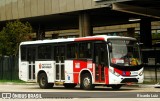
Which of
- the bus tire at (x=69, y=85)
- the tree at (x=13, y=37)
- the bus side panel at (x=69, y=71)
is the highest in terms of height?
the tree at (x=13, y=37)

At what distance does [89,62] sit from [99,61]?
678 mm

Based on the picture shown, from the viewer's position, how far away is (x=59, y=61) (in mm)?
26250

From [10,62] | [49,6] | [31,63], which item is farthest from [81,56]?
[49,6]

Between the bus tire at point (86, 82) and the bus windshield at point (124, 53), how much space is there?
1888mm

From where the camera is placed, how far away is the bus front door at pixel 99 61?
23.5m

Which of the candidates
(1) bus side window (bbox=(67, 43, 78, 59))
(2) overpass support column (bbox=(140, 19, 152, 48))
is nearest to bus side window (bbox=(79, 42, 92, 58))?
(1) bus side window (bbox=(67, 43, 78, 59))

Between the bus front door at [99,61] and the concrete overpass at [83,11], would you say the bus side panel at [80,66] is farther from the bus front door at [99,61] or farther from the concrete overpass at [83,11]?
the concrete overpass at [83,11]

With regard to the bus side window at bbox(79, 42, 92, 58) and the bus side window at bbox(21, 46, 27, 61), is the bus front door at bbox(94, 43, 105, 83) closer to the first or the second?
the bus side window at bbox(79, 42, 92, 58)

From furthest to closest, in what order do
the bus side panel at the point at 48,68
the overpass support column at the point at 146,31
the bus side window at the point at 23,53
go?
the overpass support column at the point at 146,31 < the bus side window at the point at 23,53 < the bus side panel at the point at 48,68

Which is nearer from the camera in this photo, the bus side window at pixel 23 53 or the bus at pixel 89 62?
the bus at pixel 89 62

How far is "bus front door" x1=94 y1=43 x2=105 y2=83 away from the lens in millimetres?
23484

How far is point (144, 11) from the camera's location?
33781mm

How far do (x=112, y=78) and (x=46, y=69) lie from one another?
5678mm

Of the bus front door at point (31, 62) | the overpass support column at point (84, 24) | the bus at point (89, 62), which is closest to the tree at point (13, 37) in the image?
the overpass support column at point (84, 24)
